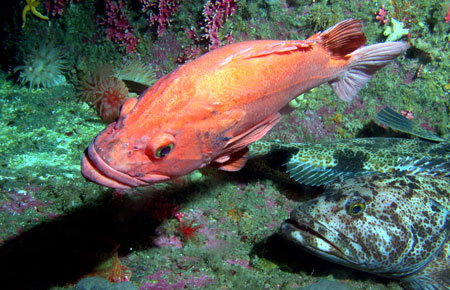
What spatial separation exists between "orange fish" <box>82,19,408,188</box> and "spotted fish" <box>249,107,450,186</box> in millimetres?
1860

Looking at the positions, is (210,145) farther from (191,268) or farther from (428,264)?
(428,264)

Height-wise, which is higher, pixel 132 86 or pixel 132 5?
pixel 132 5

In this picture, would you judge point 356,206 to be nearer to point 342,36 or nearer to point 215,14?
point 342,36

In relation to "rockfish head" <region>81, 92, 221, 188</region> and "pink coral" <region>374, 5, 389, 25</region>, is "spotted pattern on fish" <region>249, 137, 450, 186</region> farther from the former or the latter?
"rockfish head" <region>81, 92, 221, 188</region>

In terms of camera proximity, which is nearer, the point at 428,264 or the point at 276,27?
the point at 428,264

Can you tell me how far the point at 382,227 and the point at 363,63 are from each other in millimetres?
2044

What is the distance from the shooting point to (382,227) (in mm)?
2986

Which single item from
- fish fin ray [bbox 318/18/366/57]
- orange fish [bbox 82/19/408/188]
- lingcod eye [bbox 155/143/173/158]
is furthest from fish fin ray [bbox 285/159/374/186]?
lingcod eye [bbox 155/143/173/158]

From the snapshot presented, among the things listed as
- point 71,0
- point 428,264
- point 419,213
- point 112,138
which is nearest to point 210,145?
point 112,138

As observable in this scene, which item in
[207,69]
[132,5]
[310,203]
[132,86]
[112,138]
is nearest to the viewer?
[112,138]

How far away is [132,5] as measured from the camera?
541 centimetres

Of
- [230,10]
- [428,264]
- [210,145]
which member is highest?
[230,10]

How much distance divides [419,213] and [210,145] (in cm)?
273

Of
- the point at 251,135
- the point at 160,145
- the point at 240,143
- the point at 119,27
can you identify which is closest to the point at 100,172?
the point at 160,145
